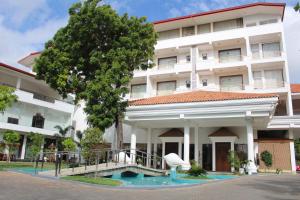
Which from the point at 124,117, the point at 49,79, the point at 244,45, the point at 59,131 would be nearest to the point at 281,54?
the point at 244,45

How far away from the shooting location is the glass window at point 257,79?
89.4 feet

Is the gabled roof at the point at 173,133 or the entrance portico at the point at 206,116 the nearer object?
the entrance portico at the point at 206,116

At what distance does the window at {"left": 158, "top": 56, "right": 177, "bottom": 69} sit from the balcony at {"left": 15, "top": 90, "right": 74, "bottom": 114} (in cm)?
1356

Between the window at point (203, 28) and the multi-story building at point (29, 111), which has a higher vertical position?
the window at point (203, 28)

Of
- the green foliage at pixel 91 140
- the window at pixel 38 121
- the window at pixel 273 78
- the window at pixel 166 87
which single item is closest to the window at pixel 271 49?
the window at pixel 273 78

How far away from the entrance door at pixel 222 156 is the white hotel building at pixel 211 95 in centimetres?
8

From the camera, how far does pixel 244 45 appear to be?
29047mm

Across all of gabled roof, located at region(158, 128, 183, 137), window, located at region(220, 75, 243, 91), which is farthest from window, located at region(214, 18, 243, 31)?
gabled roof, located at region(158, 128, 183, 137)

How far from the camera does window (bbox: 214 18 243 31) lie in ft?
97.2

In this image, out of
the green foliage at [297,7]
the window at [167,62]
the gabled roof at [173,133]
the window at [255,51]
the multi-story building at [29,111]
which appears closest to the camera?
the green foliage at [297,7]

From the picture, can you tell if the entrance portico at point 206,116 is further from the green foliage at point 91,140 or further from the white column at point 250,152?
the green foliage at point 91,140

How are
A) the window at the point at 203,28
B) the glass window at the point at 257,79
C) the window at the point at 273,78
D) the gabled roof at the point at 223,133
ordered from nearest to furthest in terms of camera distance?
the gabled roof at the point at 223,133 < the window at the point at 273,78 < the glass window at the point at 257,79 < the window at the point at 203,28

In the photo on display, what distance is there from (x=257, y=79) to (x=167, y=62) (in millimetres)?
9742

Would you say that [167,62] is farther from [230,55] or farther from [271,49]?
[271,49]
